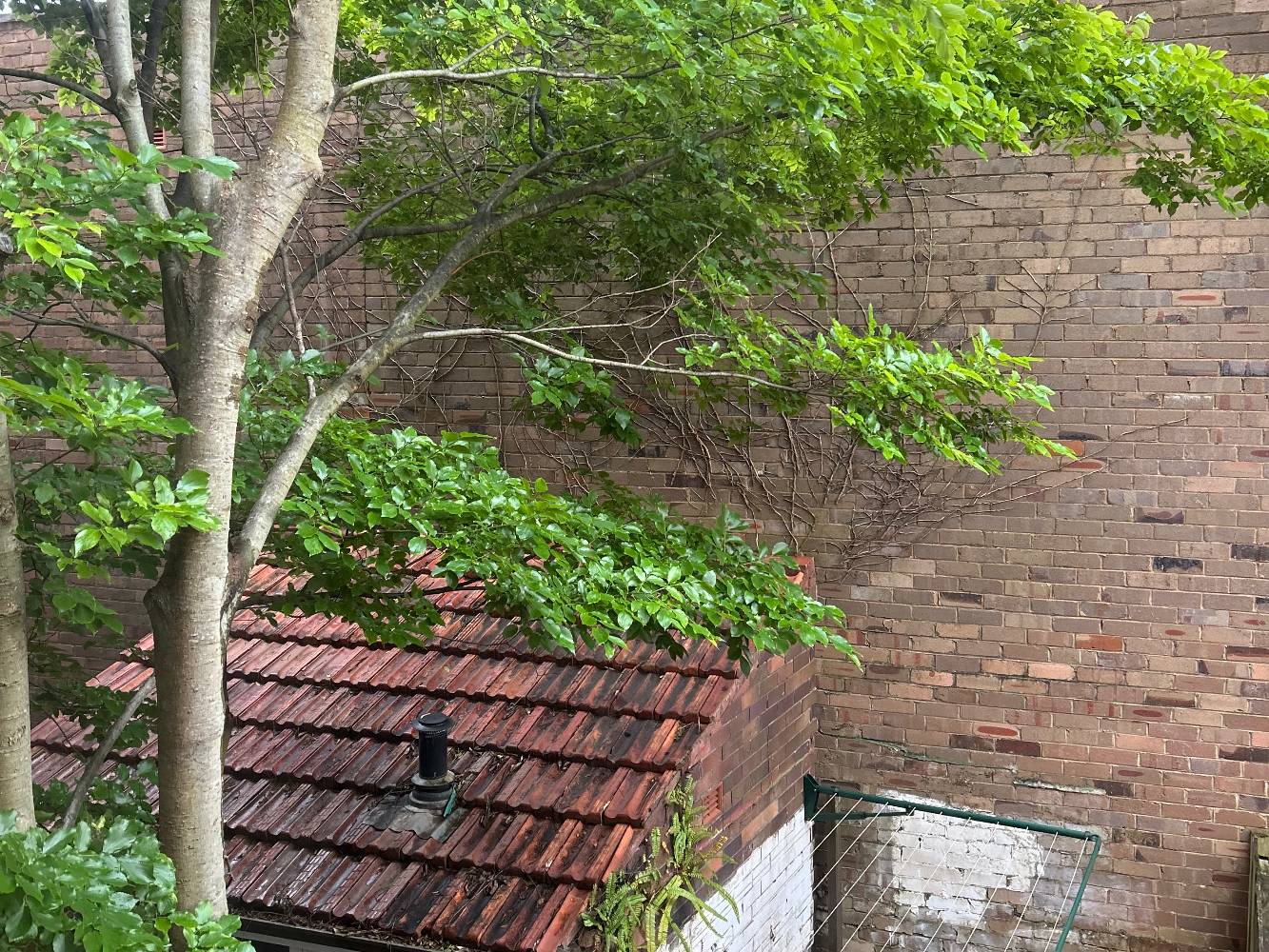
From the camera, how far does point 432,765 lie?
376 cm

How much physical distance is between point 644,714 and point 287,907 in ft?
4.68

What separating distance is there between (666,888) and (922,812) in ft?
6.84

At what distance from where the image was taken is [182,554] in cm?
235

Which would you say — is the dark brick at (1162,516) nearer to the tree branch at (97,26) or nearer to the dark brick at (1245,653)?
the dark brick at (1245,653)

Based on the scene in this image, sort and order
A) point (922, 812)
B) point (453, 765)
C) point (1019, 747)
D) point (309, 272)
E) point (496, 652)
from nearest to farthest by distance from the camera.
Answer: point (309, 272) < point (453, 765) < point (496, 652) < point (1019, 747) < point (922, 812)

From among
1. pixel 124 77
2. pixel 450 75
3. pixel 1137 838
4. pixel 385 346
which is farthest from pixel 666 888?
pixel 124 77

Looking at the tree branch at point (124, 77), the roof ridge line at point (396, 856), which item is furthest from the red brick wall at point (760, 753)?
the tree branch at point (124, 77)

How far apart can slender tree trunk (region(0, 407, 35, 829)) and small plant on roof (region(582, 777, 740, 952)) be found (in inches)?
69.3

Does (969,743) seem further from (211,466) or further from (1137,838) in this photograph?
(211,466)

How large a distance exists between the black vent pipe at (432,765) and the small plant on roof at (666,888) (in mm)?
730

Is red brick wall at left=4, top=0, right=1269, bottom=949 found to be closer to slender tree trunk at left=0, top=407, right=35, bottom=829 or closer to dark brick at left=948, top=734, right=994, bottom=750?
dark brick at left=948, top=734, right=994, bottom=750

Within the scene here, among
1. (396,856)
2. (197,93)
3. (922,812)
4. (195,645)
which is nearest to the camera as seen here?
(195,645)

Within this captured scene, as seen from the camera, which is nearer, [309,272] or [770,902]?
[309,272]

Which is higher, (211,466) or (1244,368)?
(1244,368)
